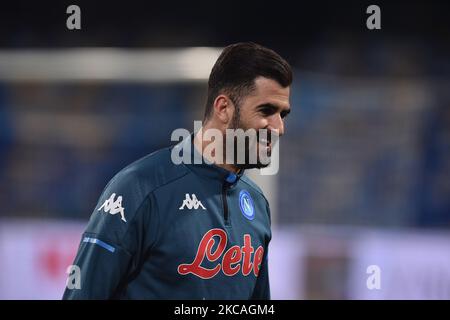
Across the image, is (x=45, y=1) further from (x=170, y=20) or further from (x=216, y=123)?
(x=216, y=123)

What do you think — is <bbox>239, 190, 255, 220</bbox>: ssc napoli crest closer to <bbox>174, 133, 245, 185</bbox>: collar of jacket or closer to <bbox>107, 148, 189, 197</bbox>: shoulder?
<bbox>174, 133, 245, 185</bbox>: collar of jacket

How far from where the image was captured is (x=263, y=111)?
195 centimetres

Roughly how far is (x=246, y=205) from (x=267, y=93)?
0.37m

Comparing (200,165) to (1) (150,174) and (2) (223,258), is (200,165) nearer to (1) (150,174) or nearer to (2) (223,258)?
(1) (150,174)

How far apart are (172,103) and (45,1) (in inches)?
72.9

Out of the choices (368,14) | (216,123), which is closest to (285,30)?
(368,14)

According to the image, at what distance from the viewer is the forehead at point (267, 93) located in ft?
6.37

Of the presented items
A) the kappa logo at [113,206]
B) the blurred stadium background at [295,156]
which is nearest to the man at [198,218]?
the kappa logo at [113,206]

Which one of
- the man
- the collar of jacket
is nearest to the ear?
the man

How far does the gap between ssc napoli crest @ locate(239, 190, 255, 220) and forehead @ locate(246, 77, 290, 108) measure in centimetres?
31

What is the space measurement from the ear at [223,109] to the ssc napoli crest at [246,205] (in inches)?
10.1

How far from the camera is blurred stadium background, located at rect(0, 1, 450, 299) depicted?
181 inches

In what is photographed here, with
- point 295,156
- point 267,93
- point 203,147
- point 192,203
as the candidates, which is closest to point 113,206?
point 192,203

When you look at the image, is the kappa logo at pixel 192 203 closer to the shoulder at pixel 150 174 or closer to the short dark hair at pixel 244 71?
the shoulder at pixel 150 174
